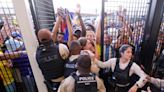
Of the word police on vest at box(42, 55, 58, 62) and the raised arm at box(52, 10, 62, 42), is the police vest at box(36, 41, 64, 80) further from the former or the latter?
the raised arm at box(52, 10, 62, 42)

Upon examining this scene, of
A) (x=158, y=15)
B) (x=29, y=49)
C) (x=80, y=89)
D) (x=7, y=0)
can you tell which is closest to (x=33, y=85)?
(x=29, y=49)

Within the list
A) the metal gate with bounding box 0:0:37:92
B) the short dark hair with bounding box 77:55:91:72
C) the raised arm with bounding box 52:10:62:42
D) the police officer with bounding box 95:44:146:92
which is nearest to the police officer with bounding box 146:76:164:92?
the police officer with bounding box 95:44:146:92

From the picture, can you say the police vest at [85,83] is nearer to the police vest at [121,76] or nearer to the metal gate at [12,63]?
the police vest at [121,76]

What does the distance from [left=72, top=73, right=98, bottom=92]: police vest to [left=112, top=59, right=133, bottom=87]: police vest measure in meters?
0.33

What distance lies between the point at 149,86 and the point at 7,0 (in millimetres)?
1603

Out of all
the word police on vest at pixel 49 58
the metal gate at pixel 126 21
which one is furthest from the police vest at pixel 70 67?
the metal gate at pixel 126 21

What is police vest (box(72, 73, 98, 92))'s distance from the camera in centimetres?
124

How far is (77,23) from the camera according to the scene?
191cm

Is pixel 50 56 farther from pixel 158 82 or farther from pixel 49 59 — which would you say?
pixel 158 82

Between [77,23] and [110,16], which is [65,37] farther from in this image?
[110,16]

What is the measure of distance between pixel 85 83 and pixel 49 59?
414mm

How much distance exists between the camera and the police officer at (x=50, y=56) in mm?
1401

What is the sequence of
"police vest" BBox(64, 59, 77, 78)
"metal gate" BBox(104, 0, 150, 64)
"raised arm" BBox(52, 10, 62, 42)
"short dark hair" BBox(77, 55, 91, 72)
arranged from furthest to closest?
"raised arm" BBox(52, 10, 62, 42)
"metal gate" BBox(104, 0, 150, 64)
"police vest" BBox(64, 59, 77, 78)
"short dark hair" BBox(77, 55, 91, 72)

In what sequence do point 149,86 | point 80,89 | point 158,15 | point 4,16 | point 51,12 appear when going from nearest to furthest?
point 80,89 < point 158,15 < point 149,86 < point 4,16 < point 51,12
